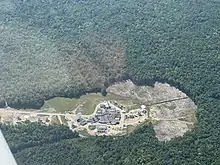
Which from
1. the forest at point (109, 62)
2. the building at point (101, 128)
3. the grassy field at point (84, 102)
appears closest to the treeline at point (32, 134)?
the forest at point (109, 62)

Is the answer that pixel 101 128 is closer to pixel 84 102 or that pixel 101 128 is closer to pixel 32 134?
pixel 84 102

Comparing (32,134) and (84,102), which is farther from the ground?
(84,102)

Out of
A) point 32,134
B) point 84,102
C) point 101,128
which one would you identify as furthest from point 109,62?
point 32,134

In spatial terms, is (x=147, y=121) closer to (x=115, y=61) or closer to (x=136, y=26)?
(x=115, y=61)

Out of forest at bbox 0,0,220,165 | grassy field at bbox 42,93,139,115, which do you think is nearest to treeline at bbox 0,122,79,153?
forest at bbox 0,0,220,165

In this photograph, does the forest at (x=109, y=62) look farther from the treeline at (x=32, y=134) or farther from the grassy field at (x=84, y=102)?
the grassy field at (x=84, y=102)

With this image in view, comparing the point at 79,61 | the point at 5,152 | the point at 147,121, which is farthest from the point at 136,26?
the point at 5,152
